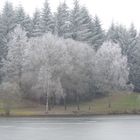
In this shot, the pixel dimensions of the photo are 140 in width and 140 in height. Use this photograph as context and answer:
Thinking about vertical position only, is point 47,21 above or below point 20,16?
below

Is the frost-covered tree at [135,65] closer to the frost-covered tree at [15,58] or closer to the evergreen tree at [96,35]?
the evergreen tree at [96,35]

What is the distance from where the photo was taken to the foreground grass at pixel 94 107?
60.8m

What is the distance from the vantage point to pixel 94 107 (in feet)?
223

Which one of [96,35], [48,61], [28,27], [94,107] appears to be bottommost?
[94,107]

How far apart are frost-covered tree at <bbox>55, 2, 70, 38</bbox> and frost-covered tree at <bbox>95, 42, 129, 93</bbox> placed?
8.43 m

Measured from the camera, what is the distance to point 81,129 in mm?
33031

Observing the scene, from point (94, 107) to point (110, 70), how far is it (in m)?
7.71

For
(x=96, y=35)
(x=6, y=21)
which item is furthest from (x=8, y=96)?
(x=96, y=35)

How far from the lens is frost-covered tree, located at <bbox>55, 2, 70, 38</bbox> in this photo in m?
78.8

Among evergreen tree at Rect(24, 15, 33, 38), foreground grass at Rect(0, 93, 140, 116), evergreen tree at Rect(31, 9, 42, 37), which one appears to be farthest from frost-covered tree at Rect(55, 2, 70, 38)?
foreground grass at Rect(0, 93, 140, 116)

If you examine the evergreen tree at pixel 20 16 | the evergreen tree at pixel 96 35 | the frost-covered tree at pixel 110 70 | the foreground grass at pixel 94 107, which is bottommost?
the foreground grass at pixel 94 107

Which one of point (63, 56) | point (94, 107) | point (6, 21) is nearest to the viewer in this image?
point (63, 56)

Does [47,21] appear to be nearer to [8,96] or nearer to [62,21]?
[62,21]

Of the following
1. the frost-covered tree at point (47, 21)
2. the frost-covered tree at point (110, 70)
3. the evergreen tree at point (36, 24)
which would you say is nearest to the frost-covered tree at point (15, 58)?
the evergreen tree at point (36, 24)
